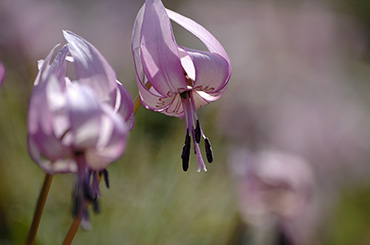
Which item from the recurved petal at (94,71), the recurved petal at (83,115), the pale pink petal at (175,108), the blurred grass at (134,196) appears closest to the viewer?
the recurved petal at (83,115)

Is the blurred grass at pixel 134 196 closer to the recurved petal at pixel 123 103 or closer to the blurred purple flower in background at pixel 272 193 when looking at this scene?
the blurred purple flower in background at pixel 272 193

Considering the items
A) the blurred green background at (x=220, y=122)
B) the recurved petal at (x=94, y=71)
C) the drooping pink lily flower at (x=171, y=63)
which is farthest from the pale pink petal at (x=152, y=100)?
the blurred green background at (x=220, y=122)

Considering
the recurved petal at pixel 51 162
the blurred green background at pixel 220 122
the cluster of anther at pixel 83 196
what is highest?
the recurved petal at pixel 51 162

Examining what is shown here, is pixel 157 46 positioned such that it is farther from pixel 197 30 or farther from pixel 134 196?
pixel 134 196

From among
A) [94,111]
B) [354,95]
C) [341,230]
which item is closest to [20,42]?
[341,230]

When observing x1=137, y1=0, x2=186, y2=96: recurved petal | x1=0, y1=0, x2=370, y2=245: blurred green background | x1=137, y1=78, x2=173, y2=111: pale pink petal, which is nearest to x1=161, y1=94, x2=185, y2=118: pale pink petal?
x1=137, y1=78, x2=173, y2=111: pale pink petal
